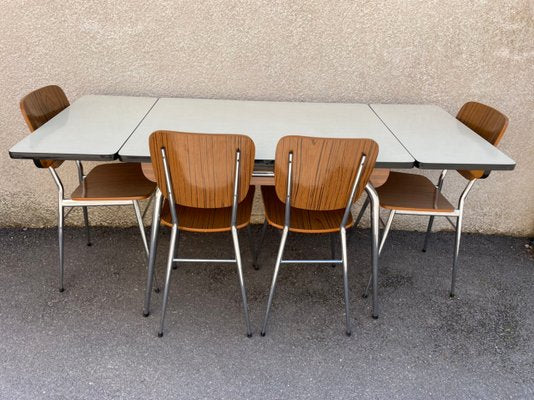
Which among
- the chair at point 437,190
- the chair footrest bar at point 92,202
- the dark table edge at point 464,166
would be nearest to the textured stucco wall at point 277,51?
the chair at point 437,190

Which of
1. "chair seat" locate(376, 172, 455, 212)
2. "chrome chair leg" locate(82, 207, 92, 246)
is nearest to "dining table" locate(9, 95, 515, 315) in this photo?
"chair seat" locate(376, 172, 455, 212)

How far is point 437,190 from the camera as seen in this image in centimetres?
216

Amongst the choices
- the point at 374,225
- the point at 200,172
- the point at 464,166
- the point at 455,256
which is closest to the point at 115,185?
the point at 200,172

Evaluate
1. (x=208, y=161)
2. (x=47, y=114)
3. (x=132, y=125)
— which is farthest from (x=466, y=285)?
(x=47, y=114)

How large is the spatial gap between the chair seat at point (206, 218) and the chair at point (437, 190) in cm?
66

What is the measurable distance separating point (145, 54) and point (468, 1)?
170 cm

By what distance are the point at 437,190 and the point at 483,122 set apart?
39cm

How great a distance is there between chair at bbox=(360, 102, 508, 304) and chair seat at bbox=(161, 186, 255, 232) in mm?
656

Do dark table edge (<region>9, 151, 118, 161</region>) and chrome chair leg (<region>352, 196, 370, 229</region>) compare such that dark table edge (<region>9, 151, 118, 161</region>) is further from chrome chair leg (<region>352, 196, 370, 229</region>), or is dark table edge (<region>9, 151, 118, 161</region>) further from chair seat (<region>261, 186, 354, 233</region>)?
chrome chair leg (<region>352, 196, 370, 229</region>)

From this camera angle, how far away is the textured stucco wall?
7.11 ft

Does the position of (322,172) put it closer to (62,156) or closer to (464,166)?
(464,166)

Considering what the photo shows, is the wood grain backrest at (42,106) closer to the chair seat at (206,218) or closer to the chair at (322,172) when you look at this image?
the chair seat at (206,218)

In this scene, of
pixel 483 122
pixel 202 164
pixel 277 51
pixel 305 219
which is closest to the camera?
pixel 202 164

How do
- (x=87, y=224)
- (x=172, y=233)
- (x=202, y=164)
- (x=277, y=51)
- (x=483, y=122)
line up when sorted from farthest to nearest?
(x=87, y=224), (x=277, y=51), (x=483, y=122), (x=172, y=233), (x=202, y=164)
